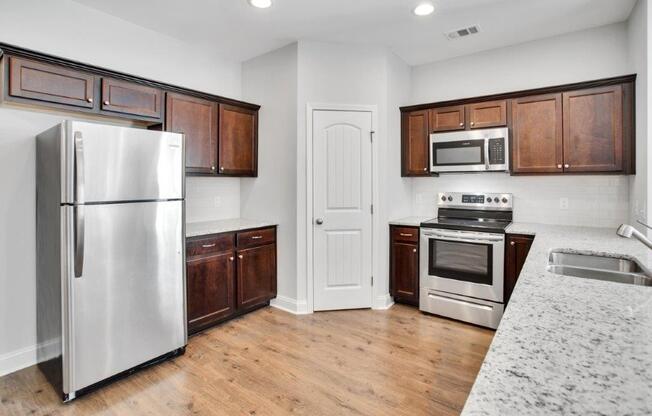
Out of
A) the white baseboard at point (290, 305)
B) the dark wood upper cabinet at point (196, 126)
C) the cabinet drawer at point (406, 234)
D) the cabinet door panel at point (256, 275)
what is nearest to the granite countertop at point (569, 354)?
the cabinet drawer at point (406, 234)

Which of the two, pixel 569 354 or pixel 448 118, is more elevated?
pixel 448 118

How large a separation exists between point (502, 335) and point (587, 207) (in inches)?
124

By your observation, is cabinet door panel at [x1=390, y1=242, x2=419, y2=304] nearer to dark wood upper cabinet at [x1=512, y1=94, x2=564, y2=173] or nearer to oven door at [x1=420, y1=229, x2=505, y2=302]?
oven door at [x1=420, y1=229, x2=505, y2=302]

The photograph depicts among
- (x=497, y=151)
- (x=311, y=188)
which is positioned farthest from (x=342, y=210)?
(x=497, y=151)

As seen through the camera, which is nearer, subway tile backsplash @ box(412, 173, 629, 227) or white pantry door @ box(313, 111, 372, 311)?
subway tile backsplash @ box(412, 173, 629, 227)

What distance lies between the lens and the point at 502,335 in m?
0.94

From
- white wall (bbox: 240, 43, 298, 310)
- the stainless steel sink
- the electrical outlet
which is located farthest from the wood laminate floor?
the electrical outlet

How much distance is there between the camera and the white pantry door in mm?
3574

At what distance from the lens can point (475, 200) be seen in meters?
3.78

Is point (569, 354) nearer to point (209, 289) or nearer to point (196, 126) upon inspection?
point (209, 289)

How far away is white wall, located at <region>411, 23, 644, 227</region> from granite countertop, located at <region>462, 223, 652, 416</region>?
7.83ft

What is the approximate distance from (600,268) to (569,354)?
1686mm

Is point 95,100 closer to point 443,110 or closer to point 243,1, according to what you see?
point 243,1

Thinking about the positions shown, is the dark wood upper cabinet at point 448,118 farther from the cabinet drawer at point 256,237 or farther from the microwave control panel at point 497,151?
the cabinet drawer at point 256,237
